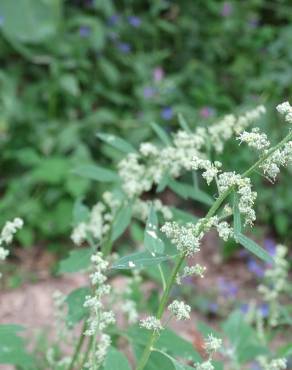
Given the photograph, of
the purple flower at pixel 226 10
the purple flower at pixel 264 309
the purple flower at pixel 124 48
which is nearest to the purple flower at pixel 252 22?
the purple flower at pixel 226 10

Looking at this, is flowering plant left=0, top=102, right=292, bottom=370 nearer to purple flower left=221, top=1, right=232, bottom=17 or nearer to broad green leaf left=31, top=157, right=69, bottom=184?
broad green leaf left=31, top=157, right=69, bottom=184

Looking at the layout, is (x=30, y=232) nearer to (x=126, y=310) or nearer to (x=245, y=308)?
(x=245, y=308)

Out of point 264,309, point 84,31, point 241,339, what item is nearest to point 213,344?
point 241,339

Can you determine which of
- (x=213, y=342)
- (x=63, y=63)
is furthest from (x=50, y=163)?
(x=213, y=342)

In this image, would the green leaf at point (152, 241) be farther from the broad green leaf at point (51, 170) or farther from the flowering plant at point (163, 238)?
the broad green leaf at point (51, 170)

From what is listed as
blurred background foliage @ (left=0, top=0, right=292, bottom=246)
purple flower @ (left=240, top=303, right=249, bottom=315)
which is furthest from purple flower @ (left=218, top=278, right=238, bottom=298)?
blurred background foliage @ (left=0, top=0, right=292, bottom=246)

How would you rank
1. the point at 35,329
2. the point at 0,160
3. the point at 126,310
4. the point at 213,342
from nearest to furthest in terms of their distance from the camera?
the point at 213,342, the point at 126,310, the point at 35,329, the point at 0,160
